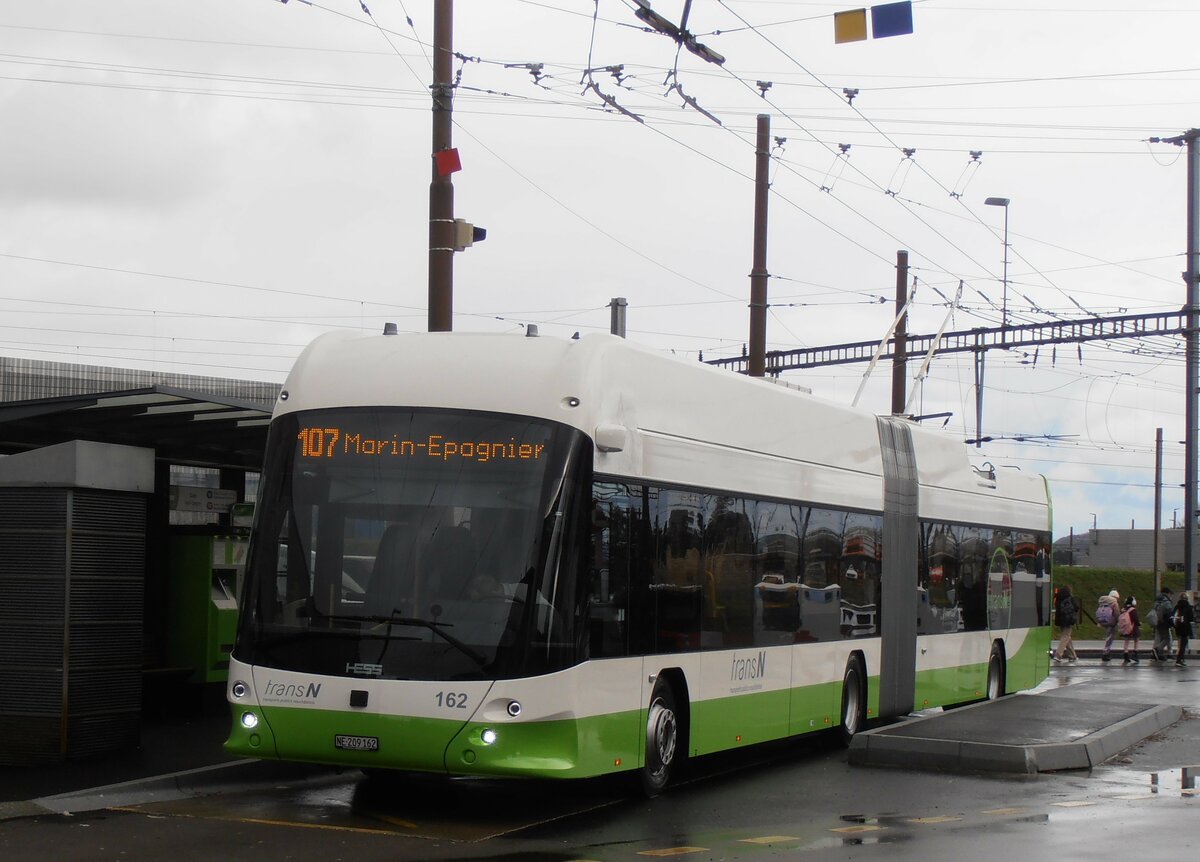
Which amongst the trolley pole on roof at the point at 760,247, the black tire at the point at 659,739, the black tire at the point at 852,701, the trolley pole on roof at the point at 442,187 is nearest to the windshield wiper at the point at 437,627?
the black tire at the point at 659,739

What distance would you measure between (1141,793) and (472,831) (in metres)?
5.66

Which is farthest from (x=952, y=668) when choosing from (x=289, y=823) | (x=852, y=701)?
(x=289, y=823)

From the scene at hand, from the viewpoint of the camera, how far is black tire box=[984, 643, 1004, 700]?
21.2 meters

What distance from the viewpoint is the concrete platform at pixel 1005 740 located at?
14.2m

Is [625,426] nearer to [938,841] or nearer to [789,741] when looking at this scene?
[938,841]

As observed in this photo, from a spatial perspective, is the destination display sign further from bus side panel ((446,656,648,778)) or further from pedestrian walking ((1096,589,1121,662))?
pedestrian walking ((1096,589,1121,662))

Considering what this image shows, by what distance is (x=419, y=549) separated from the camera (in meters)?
10.6

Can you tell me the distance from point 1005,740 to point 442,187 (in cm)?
725

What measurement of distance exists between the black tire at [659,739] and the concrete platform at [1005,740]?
3.05m

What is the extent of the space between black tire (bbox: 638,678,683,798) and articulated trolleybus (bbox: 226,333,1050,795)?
24mm

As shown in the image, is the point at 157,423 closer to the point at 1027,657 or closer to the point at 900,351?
the point at 1027,657

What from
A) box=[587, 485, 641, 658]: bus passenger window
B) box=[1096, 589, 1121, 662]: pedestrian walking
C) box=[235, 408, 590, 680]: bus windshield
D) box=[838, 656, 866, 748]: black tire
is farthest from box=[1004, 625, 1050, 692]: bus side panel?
box=[1096, 589, 1121, 662]: pedestrian walking

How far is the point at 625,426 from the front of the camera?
457 inches

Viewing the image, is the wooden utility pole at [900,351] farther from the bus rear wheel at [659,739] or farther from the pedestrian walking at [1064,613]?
the bus rear wheel at [659,739]
